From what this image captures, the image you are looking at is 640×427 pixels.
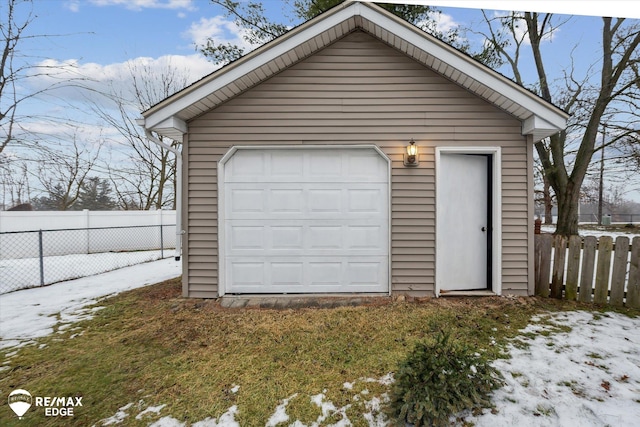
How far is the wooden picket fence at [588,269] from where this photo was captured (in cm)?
411

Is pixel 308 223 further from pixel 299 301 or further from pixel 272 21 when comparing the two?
pixel 272 21

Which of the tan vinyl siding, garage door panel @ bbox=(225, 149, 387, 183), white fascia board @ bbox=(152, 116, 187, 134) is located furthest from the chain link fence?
garage door panel @ bbox=(225, 149, 387, 183)

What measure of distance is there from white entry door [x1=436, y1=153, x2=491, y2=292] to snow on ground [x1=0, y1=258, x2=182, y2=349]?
614cm

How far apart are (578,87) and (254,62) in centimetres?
1251

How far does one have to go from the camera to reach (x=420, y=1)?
2.59m

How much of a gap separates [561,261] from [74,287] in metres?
9.48

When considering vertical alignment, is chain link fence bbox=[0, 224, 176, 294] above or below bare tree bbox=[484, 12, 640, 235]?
below

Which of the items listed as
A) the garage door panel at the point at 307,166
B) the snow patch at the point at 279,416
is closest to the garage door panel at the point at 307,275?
the garage door panel at the point at 307,166

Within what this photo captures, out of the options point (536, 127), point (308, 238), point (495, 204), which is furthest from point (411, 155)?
point (308, 238)

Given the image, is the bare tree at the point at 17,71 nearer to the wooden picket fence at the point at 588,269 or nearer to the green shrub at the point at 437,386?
the green shrub at the point at 437,386

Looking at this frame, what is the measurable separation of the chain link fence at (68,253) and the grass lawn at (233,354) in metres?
3.74

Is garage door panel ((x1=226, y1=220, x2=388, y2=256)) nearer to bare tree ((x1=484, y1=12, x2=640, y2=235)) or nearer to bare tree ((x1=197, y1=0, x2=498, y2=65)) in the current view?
bare tree ((x1=197, y1=0, x2=498, y2=65))

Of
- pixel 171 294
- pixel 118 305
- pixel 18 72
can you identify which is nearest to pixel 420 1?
pixel 171 294

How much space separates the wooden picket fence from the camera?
4109mm
